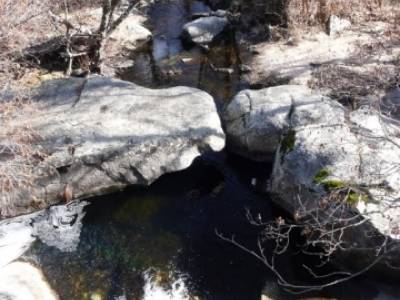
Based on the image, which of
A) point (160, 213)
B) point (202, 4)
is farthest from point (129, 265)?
point (202, 4)

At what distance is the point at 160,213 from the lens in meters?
8.84

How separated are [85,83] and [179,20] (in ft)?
23.7

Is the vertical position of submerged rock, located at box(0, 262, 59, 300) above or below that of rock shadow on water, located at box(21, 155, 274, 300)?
above

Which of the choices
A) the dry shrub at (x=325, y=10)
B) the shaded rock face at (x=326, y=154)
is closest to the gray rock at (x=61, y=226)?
the shaded rock face at (x=326, y=154)

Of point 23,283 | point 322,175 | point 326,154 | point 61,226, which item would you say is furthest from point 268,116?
point 23,283

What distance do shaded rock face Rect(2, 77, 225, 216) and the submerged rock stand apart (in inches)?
55.5

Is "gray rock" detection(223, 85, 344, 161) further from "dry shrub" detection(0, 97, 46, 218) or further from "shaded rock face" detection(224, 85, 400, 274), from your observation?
"dry shrub" detection(0, 97, 46, 218)

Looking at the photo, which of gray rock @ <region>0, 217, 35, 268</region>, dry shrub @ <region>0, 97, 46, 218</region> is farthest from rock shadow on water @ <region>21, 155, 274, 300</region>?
dry shrub @ <region>0, 97, 46, 218</region>

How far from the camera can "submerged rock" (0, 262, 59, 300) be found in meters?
7.02

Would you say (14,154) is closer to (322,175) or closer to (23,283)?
(23,283)

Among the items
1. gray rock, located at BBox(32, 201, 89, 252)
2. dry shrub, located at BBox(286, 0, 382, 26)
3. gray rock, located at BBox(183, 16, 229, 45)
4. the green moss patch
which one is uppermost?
dry shrub, located at BBox(286, 0, 382, 26)

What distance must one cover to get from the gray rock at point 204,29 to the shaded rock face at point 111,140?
5296mm

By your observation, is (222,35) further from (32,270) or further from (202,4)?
(32,270)

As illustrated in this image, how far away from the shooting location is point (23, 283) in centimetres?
726
